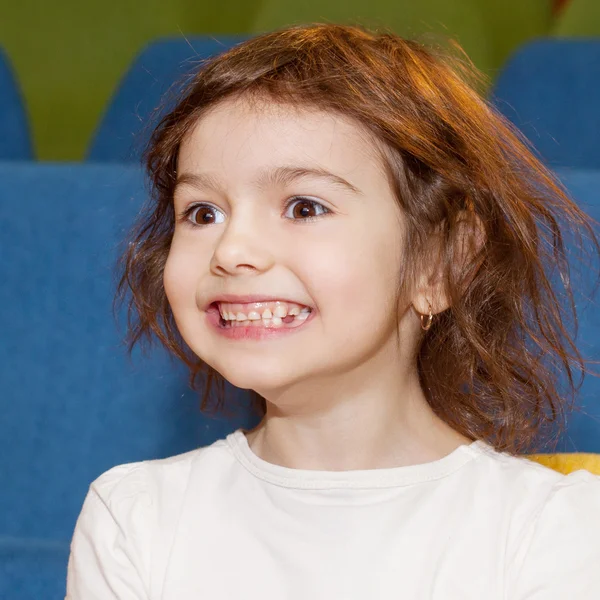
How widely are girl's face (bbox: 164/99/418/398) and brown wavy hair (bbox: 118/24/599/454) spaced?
0.10 ft

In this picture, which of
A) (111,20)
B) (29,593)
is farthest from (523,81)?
(111,20)

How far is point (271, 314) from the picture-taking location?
946mm

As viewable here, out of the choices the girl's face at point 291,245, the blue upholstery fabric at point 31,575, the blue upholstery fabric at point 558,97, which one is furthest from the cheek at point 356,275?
the blue upholstery fabric at point 558,97

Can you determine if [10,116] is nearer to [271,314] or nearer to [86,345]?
[86,345]

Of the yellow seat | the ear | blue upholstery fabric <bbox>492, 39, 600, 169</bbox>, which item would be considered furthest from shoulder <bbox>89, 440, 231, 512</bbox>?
blue upholstery fabric <bbox>492, 39, 600, 169</bbox>

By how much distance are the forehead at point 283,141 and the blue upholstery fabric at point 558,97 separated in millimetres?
891

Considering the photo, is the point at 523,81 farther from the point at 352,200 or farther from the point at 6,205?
the point at 352,200

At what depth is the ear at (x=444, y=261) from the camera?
1.03 m

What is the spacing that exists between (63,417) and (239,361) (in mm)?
561

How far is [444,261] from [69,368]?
2.02 ft

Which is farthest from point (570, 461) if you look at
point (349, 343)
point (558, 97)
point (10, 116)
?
point (10, 116)

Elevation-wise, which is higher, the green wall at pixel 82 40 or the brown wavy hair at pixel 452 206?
the green wall at pixel 82 40

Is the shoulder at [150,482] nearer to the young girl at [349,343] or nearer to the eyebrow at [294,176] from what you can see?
the young girl at [349,343]

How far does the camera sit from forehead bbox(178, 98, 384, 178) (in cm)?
94
